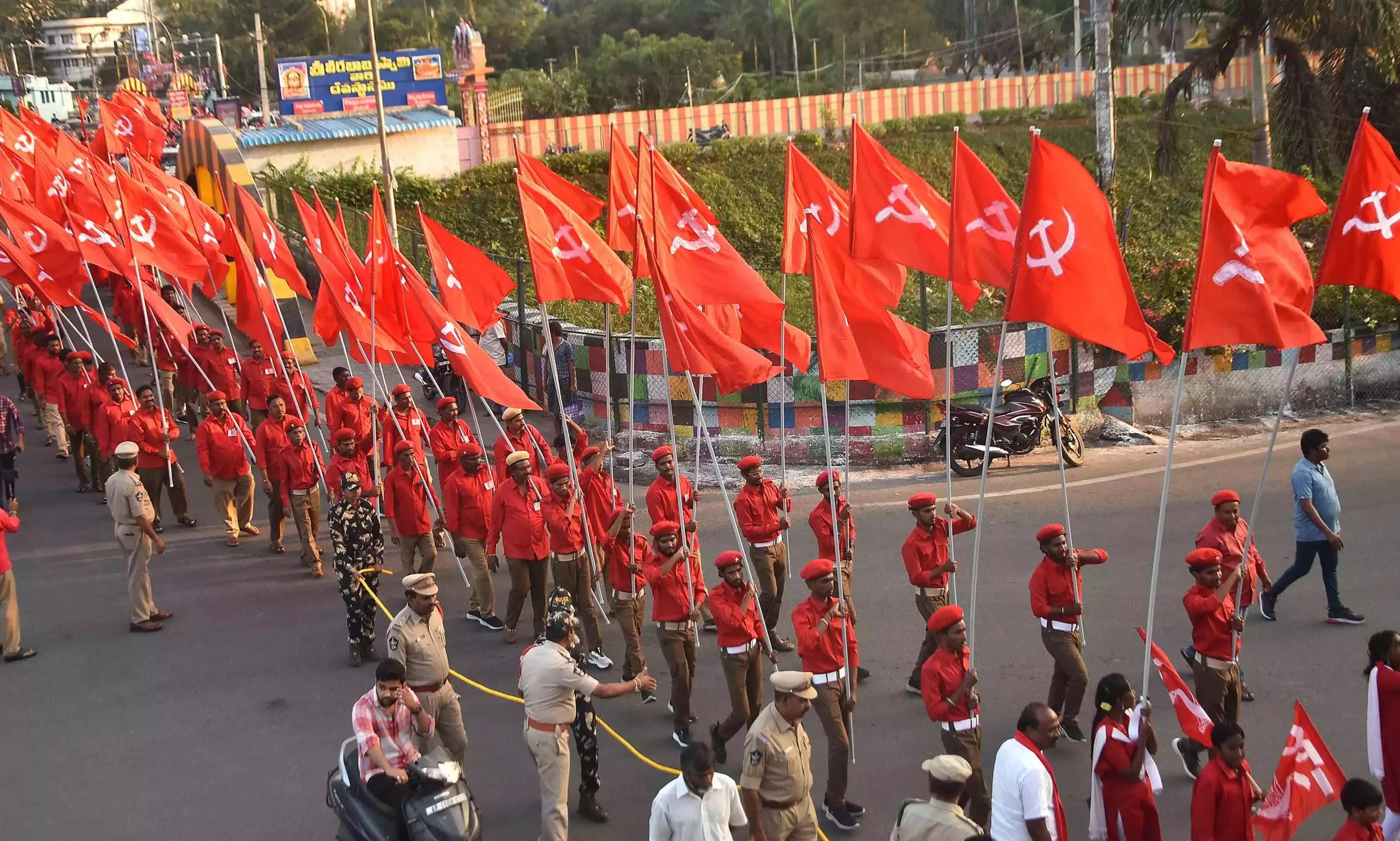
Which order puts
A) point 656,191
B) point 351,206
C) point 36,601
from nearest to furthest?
point 656,191 → point 36,601 → point 351,206

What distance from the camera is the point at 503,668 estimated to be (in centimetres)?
1069

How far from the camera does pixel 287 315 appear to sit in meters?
23.8

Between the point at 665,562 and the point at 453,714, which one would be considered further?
the point at 665,562

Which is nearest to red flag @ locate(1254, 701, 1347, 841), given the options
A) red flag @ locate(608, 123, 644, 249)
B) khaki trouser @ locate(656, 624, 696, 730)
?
khaki trouser @ locate(656, 624, 696, 730)

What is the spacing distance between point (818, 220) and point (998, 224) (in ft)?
6.79

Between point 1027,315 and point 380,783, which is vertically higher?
point 1027,315

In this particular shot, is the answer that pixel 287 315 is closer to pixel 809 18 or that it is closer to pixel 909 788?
pixel 909 788

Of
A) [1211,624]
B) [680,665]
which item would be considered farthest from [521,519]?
[1211,624]

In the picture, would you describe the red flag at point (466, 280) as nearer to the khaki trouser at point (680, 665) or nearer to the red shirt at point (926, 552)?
the khaki trouser at point (680, 665)

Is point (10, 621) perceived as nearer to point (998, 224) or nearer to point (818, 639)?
point (818, 639)

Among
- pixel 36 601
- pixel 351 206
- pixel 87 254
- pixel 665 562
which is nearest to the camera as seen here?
pixel 665 562

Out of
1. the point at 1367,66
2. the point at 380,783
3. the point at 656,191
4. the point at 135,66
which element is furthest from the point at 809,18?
the point at 380,783

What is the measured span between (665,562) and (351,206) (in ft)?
87.8

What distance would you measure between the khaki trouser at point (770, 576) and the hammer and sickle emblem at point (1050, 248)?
3.67m
